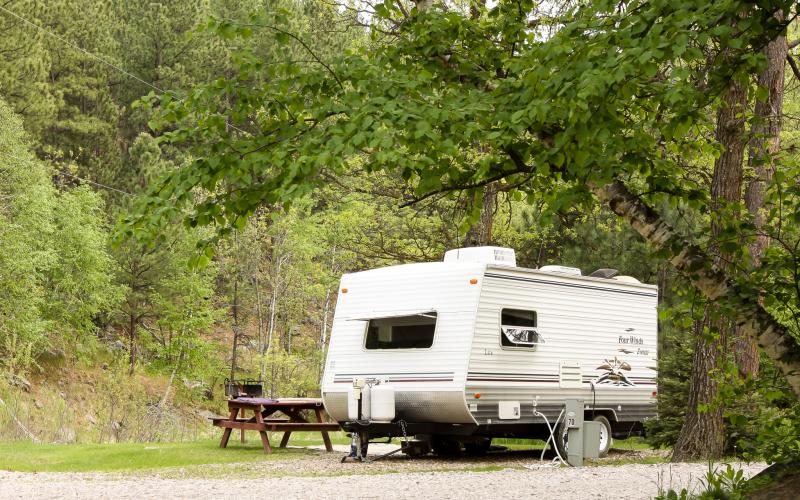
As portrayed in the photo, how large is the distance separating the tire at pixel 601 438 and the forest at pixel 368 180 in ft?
3.40

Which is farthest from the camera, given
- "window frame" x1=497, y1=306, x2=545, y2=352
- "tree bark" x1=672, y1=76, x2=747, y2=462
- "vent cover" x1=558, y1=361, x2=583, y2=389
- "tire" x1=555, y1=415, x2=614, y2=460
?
"vent cover" x1=558, y1=361, x2=583, y2=389

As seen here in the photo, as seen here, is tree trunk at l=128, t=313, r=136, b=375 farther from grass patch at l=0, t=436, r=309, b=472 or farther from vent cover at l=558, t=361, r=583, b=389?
vent cover at l=558, t=361, r=583, b=389

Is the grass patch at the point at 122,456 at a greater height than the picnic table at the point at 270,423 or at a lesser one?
lesser

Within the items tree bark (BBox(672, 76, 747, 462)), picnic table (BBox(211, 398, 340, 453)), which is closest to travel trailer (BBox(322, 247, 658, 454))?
picnic table (BBox(211, 398, 340, 453))

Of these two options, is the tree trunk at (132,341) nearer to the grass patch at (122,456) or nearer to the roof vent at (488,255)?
the grass patch at (122,456)

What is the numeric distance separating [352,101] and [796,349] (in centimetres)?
287

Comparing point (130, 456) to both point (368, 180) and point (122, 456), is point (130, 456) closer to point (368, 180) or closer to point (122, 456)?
point (122, 456)

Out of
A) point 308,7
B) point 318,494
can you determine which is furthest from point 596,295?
point 308,7

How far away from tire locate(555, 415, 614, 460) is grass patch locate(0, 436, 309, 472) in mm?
3425

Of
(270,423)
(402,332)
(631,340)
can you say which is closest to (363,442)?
(402,332)

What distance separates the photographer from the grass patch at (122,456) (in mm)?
11445

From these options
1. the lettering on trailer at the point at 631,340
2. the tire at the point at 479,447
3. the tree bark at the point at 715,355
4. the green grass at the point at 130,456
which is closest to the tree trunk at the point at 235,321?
the green grass at the point at 130,456

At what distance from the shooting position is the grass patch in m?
11.4

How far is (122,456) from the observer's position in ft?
40.9
